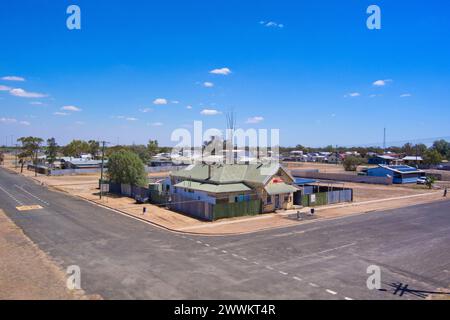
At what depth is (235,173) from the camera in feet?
131

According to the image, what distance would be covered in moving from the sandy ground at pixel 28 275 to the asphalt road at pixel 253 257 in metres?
0.84

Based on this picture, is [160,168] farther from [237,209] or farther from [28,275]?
[28,275]

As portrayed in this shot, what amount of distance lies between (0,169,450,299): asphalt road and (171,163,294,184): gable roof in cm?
861

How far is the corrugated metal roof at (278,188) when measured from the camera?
3704cm

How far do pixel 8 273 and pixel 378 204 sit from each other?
136 feet

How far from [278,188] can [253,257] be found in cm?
1760

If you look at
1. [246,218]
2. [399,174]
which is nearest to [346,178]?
[399,174]

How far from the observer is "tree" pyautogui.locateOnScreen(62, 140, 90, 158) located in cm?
12975

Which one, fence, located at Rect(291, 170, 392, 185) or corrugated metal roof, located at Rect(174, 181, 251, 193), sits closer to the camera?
corrugated metal roof, located at Rect(174, 181, 251, 193)

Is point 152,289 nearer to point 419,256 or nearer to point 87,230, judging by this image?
point 87,230

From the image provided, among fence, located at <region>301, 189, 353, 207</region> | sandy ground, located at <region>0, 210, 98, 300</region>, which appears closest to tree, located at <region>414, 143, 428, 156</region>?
fence, located at <region>301, 189, 353, 207</region>

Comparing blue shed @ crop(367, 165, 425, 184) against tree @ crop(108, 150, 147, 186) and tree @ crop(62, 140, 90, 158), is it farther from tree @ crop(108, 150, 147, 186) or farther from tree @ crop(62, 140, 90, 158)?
tree @ crop(62, 140, 90, 158)
